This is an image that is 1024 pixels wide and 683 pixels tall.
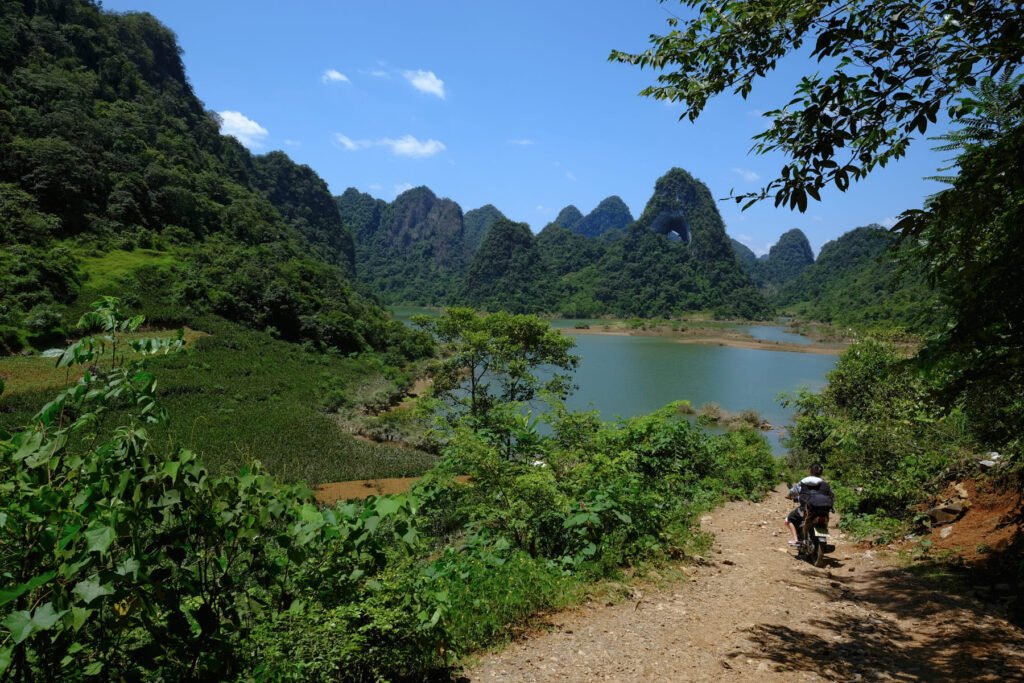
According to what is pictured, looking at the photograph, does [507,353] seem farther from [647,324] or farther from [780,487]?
[647,324]

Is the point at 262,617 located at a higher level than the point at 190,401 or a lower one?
higher

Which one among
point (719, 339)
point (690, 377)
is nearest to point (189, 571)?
point (690, 377)

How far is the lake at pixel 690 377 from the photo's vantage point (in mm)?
29125

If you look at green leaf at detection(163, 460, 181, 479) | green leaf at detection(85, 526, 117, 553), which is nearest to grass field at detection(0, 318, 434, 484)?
green leaf at detection(163, 460, 181, 479)

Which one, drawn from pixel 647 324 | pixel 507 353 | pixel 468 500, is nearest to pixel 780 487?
pixel 468 500

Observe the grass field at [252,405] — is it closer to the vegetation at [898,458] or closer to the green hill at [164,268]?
the green hill at [164,268]

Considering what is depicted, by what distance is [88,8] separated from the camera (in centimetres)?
5434

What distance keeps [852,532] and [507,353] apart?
11493 mm

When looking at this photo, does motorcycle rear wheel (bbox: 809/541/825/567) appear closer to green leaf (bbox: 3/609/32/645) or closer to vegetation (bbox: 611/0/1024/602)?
vegetation (bbox: 611/0/1024/602)

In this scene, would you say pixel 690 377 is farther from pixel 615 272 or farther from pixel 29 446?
pixel 615 272

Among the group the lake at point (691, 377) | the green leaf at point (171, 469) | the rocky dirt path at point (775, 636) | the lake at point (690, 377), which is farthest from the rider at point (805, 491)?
the lake at point (691, 377)

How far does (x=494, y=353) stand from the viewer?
17062mm

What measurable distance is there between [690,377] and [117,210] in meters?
44.2

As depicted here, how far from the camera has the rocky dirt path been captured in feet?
10.7
